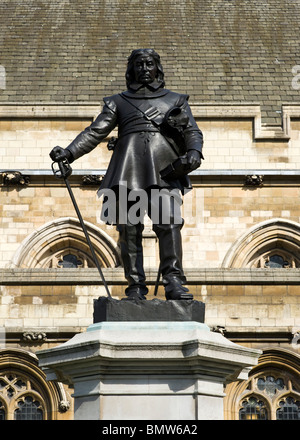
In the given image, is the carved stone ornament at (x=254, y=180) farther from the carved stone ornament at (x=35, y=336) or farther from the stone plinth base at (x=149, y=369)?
the stone plinth base at (x=149, y=369)

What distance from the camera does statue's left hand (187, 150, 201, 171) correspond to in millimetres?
6977

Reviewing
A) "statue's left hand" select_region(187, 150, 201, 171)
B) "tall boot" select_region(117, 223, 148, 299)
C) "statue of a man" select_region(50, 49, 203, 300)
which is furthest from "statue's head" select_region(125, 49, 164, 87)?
"tall boot" select_region(117, 223, 148, 299)

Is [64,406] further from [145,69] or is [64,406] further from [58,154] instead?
[145,69]

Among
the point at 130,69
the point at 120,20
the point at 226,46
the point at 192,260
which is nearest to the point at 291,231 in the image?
A: the point at 192,260

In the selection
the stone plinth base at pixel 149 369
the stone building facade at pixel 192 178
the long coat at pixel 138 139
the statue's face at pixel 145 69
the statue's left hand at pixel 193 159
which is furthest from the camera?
the stone building facade at pixel 192 178

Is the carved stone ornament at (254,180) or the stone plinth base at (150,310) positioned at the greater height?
the carved stone ornament at (254,180)

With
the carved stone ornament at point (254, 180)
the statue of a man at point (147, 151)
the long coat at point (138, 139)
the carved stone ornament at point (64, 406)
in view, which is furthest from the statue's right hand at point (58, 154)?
the carved stone ornament at point (254, 180)

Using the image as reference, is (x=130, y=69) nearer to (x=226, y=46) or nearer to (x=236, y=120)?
(x=236, y=120)

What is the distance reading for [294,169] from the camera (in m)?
21.2

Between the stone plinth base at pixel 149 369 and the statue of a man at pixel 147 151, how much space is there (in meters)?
0.51

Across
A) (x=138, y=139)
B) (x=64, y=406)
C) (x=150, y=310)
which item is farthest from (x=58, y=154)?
(x=64, y=406)

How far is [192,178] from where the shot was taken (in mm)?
21109

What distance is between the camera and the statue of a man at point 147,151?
7.01 metres
